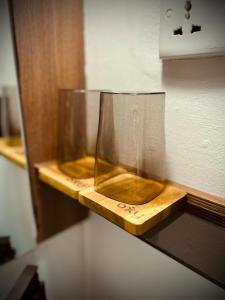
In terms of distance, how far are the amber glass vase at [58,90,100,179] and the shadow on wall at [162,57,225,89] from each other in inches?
6.1

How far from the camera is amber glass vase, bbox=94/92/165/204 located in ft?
1.28

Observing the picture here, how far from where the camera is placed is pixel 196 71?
0.36 meters

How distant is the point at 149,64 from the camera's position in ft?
1.37

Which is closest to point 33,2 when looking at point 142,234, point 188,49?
point 188,49

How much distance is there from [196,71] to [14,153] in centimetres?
44

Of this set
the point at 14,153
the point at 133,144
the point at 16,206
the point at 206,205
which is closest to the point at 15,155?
the point at 14,153

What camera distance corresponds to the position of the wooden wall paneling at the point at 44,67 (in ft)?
1.44

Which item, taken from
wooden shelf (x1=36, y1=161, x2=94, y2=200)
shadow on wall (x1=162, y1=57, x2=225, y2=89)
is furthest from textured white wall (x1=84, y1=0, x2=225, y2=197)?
wooden shelf (x1=36, y1=161, x2=94, y2=200)

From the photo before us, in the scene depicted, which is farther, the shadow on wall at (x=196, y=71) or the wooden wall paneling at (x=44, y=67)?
the wooden wall paneling at (x=44, y=67)

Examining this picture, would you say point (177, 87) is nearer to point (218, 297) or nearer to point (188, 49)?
point (188, 49)

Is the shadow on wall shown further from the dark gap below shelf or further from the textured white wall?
the dark gap below shelf

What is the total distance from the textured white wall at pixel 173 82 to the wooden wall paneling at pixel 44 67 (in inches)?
2.2

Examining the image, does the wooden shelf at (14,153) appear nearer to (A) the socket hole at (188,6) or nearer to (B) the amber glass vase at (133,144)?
(B) the amber glass vase at (133,144)

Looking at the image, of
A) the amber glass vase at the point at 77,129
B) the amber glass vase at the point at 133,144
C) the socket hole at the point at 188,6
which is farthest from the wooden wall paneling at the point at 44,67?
the socket hole at the point at 188,6
